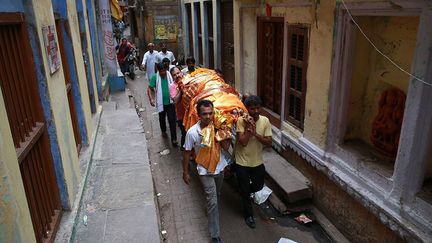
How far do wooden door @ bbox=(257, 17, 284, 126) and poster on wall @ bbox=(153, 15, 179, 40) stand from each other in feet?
35.5

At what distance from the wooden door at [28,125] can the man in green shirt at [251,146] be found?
7.12 ft

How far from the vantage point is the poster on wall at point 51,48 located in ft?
11.9

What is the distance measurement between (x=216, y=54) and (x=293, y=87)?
17.7 feet

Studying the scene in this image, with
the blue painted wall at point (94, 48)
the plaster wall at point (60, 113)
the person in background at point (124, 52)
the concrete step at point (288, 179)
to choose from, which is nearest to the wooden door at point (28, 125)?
the plaster wall at point (60, 113)

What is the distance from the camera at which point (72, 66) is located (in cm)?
533

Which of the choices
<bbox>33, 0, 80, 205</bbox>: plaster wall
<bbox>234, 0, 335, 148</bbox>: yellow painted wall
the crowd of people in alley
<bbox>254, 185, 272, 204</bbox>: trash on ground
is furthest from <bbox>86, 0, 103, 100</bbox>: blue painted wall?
<bbox>254, 185, 272, 204</bbox>: trash on ground

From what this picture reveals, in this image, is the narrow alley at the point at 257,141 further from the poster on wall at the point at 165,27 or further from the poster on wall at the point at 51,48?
the poster on wall at the point at 165,27

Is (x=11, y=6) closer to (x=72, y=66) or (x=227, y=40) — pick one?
(x=72, y=66)

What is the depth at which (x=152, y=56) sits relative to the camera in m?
Answer: 10.6

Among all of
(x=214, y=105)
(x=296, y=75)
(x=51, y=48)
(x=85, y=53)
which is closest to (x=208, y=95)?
(x=214, y=105)

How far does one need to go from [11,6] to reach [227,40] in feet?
24.4

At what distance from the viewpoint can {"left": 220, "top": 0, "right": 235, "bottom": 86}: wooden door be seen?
945 cm

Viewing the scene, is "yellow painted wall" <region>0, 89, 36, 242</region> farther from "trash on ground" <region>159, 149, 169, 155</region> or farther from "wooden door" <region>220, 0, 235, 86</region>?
"wooden door" <region>220, 0, 235, 86</region>

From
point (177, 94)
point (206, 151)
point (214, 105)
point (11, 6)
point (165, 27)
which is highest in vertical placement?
point (11, 6)
